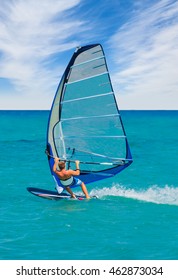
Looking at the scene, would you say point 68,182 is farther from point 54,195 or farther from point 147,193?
point 147,193

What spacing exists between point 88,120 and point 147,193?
4.69 meters

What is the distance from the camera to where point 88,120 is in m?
13.4

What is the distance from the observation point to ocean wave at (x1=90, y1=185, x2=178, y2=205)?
14.7 m

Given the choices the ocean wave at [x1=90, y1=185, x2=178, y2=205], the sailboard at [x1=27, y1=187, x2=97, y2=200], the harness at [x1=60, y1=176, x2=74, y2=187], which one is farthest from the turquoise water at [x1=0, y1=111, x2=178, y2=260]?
the harness at [x1=60, y1=176, x2=74, y2=187]

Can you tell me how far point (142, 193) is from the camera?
16.2 metres

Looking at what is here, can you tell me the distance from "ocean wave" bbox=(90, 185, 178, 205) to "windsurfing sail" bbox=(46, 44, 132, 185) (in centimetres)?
188

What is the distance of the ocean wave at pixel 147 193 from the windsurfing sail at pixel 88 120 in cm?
188

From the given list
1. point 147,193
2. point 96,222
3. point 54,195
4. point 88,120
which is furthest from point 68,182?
point 147,193

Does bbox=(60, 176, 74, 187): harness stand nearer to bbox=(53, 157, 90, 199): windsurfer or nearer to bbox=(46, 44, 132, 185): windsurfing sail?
bbox=(53, 157, 90, 199): windsurfer

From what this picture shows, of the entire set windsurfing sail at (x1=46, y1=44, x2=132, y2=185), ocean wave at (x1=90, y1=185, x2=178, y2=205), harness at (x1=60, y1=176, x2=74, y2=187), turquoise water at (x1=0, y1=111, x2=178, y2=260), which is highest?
windsurfing sail at (x1=46, y1=44, x2=132, y2=185)

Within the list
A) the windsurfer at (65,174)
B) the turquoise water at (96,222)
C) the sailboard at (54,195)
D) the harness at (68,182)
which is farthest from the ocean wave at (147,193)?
the harness at (68,182)

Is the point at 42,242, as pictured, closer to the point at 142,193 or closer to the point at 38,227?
the point at 38,227

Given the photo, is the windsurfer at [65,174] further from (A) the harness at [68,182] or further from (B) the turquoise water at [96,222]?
(B) the turquoise water at [96,222]

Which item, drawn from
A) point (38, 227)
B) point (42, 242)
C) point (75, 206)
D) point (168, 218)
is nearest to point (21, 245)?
point (42, 242)
